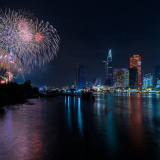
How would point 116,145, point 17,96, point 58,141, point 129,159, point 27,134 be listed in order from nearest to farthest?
point 129,159
point 116,145
point 58,141
point 27,134
point 17,96

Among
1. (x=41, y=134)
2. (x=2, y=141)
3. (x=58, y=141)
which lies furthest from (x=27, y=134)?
(x=58, y=141)

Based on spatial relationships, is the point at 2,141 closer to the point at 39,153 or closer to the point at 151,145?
the point at 39,153

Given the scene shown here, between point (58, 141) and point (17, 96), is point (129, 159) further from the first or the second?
point (17, 96)

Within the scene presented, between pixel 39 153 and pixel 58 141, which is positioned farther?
pixel 58 141

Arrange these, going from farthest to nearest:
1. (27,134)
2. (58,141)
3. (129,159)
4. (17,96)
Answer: (17,96) < (27,134) < (58,141) < (129,159)

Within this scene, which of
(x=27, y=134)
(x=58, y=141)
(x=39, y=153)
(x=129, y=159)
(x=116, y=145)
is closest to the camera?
(x=129, y=159)

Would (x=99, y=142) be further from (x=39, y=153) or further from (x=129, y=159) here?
(x=39, y=153)

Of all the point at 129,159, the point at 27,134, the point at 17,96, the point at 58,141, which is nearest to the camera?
the point at 129,159

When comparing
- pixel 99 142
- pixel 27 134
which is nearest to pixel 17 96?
pixel 27 134

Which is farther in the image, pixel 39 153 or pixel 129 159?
pixel 39 153
